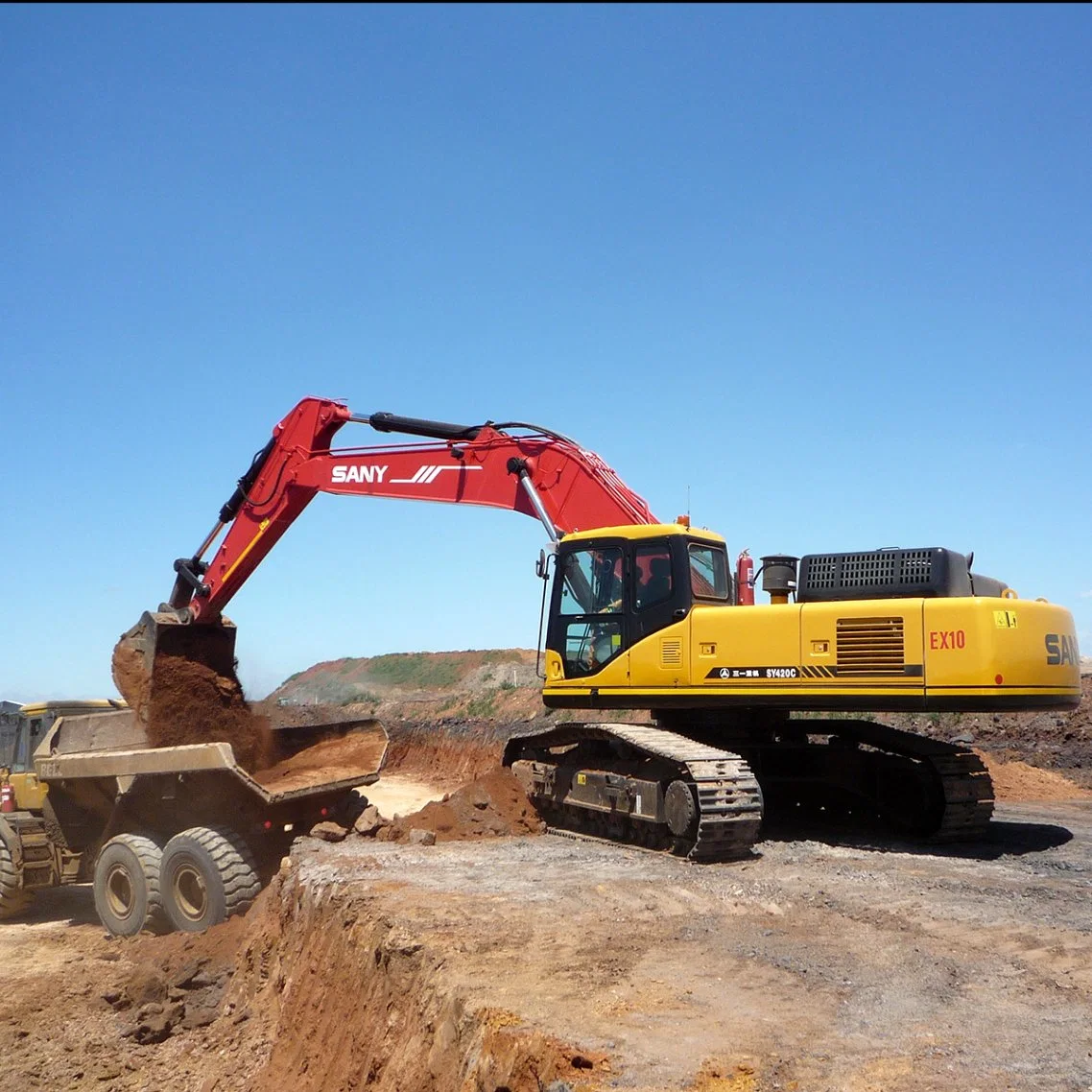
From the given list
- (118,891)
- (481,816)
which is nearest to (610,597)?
(481,816)

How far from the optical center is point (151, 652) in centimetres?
1249

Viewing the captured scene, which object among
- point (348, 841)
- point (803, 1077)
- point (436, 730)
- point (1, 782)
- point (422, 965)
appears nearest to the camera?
point (803, 1077)

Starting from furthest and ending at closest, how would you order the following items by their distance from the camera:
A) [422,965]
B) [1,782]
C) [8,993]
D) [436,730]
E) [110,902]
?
[436,730] < [1,782] < [110,902] < [8,993] < [422,965]

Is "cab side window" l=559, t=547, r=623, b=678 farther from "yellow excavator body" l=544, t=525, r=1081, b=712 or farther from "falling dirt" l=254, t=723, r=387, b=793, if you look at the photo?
"falling dirt" l=254, t=723, r=387, b=793

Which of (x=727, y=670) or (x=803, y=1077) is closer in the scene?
(x=803, y=1077)

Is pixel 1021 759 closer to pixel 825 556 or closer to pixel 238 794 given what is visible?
pixel 825 556

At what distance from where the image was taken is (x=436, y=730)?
110ft

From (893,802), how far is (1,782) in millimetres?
10002

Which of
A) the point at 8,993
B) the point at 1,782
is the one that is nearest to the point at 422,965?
the point at 8,993

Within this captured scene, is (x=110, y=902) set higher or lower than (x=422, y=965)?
lower

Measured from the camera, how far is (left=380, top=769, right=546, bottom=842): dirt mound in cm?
1109

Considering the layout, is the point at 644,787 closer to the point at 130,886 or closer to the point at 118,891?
the point at 130,886

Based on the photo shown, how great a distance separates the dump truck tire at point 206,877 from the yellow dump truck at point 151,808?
0.01 meters

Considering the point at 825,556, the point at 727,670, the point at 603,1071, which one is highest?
the point at 825,556
